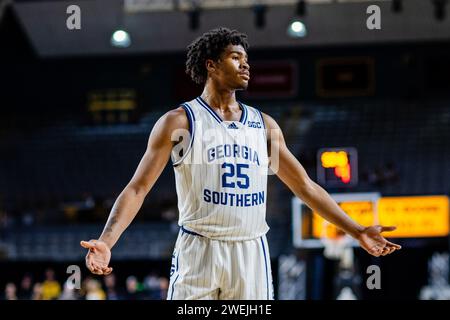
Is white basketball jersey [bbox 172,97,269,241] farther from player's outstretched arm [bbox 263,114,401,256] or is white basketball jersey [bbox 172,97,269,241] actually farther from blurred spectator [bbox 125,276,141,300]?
blurred spectator [bbox 125,276,141,300]

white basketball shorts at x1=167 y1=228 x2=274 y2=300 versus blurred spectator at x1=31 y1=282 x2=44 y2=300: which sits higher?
white basketball shorts at x1=167 y1=228 x2=274 y2=300

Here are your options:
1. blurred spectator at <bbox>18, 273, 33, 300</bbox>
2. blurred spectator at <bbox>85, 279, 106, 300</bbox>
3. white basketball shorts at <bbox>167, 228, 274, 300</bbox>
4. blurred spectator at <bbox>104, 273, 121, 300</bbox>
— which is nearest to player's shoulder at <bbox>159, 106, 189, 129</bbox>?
white basketball shorts at <bbox>167, 228, 274, 300</bbox>

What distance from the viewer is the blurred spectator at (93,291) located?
13.6m

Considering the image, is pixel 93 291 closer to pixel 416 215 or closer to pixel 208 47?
pixel 416 215

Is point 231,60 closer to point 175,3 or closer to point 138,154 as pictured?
point 175,3

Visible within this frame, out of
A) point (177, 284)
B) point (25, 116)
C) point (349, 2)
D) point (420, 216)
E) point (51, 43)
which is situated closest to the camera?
point (177, 284)

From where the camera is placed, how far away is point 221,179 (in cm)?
430

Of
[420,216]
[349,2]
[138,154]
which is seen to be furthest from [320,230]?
[138,154]

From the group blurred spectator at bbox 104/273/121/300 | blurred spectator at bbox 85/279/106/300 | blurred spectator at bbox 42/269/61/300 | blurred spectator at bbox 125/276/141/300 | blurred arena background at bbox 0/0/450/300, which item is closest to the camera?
blurred spectator at bbox 85/279/106/300

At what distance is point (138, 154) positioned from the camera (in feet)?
65.5

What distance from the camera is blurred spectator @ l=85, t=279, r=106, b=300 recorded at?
1363 centimetres

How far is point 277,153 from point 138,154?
50.8 ft

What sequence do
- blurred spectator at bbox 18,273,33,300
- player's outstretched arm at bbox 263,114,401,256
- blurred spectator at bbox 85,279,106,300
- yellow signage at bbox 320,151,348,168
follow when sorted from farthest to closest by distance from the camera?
blurred spectator at bbox 18,273,33,300
blurred spectator at bbox 85,279,106,300
yellow signage at bbox 320,151,348,168
player's outstretched arm at bbox 263,114,401,256

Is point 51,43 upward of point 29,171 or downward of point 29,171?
upward
